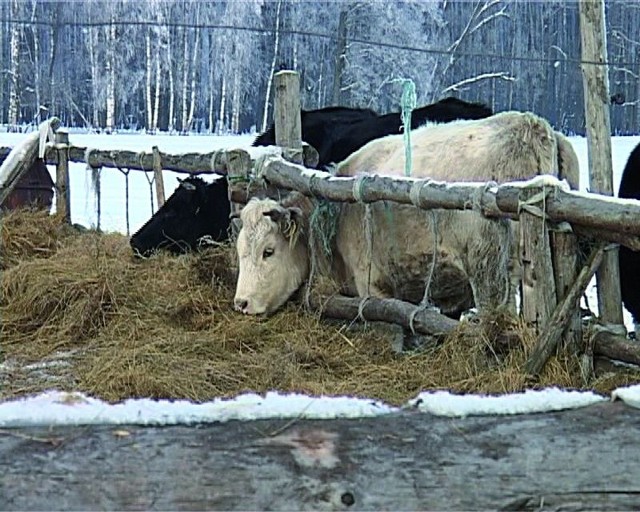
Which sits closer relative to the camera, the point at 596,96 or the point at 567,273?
the point at 567,273

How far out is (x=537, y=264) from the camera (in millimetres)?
3477

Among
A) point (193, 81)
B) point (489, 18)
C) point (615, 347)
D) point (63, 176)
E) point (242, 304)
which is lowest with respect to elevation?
point (242, 304)

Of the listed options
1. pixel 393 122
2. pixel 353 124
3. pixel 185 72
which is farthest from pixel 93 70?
pixel 393 122

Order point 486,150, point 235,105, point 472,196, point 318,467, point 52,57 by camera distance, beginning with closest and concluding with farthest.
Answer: point 318,467, point 472,196, point 486,150, point 52,57, point 235,105

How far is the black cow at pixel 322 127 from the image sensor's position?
6.84 m

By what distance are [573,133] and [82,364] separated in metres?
4.47

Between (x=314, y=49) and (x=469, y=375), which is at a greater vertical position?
(x=314, y=49)

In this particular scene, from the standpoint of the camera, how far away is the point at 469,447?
138 centimetres

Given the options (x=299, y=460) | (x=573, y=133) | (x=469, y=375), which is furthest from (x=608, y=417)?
(x=573, y=133)

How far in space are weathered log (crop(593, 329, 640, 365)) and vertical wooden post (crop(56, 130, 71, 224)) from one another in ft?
17.6

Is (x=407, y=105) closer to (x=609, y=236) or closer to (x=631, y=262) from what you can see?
(x=609, y=236)

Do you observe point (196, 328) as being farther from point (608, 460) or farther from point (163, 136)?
point (608, 460)

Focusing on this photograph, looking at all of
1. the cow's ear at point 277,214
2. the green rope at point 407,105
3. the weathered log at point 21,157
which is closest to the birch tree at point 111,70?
the weathered log at point 21,157

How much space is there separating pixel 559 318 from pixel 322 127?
152 inches
